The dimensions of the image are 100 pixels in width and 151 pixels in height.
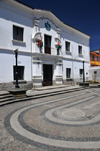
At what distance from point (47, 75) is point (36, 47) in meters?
3.83

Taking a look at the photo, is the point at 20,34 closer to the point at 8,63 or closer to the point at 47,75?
the point at 8,63

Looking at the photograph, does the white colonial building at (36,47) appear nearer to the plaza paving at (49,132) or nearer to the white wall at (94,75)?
the white wall at (94,75)

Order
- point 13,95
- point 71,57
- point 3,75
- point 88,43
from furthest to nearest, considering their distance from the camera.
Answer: point 88,43 → point 71,57 → point 3,75 → point 13,95

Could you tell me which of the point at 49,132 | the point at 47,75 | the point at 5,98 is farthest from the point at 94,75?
the point at 49,132

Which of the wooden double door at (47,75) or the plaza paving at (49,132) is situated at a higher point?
the wooden double door at (47,75)

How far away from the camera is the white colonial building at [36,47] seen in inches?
425

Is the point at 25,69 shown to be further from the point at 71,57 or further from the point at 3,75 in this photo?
the point at 71,57

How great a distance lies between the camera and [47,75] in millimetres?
14586

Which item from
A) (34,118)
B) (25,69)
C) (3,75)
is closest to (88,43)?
(25,69)

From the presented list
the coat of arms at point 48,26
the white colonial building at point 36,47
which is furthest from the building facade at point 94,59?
the coat of arms at point 48,26

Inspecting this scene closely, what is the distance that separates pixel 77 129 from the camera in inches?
153

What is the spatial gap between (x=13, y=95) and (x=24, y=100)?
87 cm

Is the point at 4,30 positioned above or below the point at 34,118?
above

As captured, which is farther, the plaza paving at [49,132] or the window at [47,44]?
the window at [47,44]
